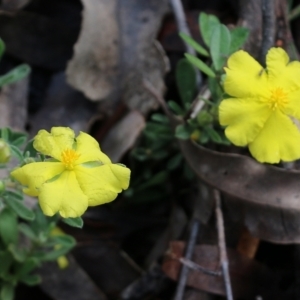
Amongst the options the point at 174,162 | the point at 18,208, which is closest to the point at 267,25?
the point at 174,162

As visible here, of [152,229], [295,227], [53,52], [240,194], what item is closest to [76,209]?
[240,194]

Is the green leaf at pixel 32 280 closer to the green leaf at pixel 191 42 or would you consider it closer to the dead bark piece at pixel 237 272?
the dead bark piece at pixel 237 272

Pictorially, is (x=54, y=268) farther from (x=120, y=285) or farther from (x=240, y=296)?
(x=240, y=296)

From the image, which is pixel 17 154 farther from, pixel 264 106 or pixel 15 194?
pixel 264 106

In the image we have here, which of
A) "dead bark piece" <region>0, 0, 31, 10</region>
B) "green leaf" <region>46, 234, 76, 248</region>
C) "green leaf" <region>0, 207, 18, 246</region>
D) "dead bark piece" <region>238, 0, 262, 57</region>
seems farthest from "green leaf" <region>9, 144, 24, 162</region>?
"dead bark piece" <region>238, 0, 262, 57</region>

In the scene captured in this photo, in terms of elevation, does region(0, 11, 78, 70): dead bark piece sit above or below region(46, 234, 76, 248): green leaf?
above

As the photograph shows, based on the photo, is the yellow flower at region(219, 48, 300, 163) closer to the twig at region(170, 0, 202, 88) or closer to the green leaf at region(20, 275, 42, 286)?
the twig at region(170, 0, 202, 88)

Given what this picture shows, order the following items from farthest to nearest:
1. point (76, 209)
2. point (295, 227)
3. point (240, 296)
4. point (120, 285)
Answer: point (120, 285) < point (240, 296) < point (295, 227) < point (76, 209)
